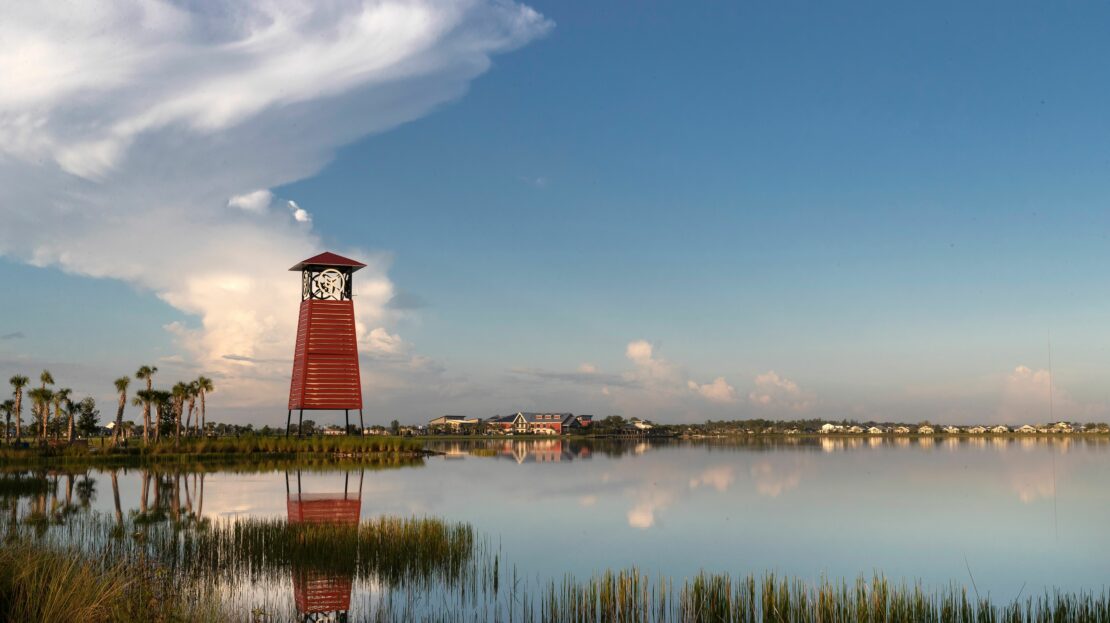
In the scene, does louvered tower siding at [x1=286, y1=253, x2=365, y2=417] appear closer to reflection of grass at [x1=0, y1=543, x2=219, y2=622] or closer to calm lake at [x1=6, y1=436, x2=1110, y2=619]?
calm lake at [x1=6, y1=436, x2=1110, y2=619]

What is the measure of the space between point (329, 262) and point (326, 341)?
25.2 feet

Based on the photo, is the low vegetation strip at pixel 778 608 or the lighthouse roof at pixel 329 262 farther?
the lighthouse roof at pixel 329 262

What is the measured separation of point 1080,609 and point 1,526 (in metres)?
29.2

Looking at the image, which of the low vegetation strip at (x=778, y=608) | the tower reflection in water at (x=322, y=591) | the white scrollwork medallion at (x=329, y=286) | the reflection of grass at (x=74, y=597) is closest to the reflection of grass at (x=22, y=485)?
the tower reflection in water at (x=322, y=591)

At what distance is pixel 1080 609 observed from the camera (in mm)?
14906

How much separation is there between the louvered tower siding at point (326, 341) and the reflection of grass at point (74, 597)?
58.6 metres

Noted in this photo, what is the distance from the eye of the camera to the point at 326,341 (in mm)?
73625

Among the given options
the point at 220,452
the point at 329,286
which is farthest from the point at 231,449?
the point at 329,286

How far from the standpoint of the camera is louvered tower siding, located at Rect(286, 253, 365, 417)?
72.9m

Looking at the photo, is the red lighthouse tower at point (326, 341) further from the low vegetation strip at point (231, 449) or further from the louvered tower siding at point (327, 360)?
the low vegetation strip at point (231, 449)

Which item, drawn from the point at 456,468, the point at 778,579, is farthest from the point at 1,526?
the point at 456,468

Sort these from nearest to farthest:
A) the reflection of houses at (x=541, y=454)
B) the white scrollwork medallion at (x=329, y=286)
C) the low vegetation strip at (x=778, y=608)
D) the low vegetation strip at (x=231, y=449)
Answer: the low vegetation strip at (x=778, y=608) → the low vegetation strip at (x=231, y=449) → the white scrollwork medallion at (x=329, y=286) → the reflection of houses at (x=541, y=454)

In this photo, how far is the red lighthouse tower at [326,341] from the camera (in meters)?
72.9

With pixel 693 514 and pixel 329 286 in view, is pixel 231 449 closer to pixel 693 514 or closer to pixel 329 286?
pixel 329 286
